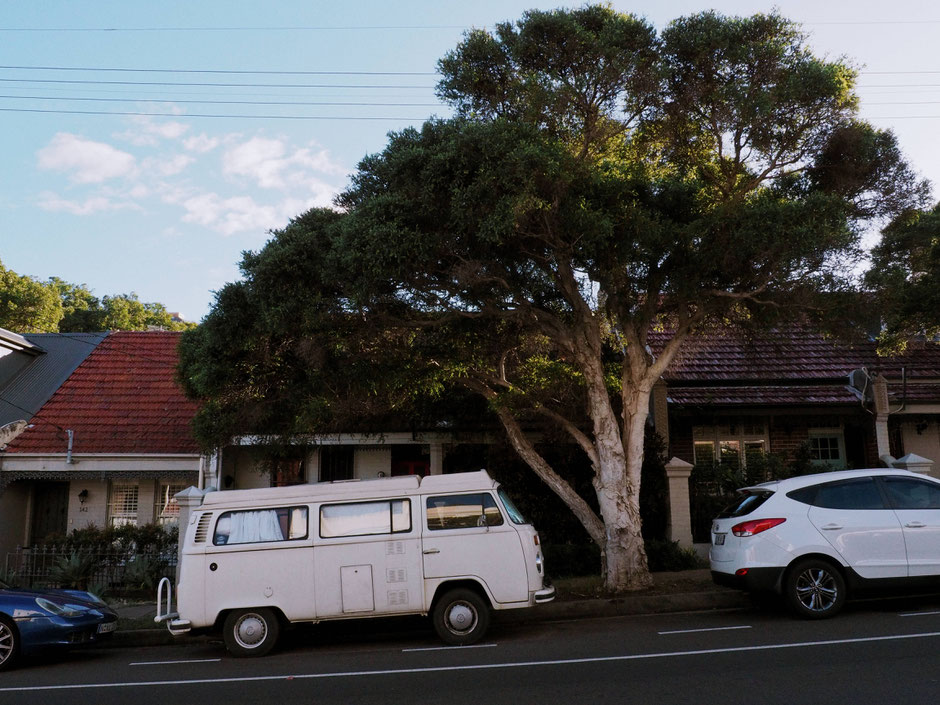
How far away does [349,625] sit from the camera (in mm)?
10531

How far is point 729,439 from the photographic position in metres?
17.5

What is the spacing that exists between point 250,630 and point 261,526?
47.7 inches

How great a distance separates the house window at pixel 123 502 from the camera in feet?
56.2

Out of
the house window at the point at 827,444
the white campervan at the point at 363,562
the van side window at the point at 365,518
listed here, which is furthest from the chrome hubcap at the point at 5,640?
the house window at the point at 827,444

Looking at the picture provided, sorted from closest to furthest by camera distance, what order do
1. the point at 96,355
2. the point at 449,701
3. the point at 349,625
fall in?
the point at 449,701 → the point at 349,625 → the point at 96,355

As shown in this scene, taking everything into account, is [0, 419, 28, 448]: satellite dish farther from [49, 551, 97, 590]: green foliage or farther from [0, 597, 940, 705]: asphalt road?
[0, 597, 940, 705]: asphalt road

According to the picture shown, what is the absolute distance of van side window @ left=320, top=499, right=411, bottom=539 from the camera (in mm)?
9195

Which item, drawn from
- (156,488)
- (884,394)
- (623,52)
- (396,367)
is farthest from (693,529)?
(156,488)

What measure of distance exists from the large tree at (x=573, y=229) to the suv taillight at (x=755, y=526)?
7.05 ft

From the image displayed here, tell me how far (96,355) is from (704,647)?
1677 centimetres

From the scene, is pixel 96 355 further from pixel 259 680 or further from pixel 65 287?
pixel 65 287

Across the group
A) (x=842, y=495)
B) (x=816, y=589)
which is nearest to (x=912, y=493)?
(x=842, y=495)

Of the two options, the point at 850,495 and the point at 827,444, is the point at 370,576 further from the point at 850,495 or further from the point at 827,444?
the point at 827,444

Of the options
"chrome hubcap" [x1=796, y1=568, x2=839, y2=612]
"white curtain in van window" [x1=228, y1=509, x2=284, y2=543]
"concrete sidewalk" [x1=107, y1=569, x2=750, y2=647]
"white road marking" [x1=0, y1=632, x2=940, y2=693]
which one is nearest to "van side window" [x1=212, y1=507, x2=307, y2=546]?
"white curtain in van window" [x1=228, y1=509, x2=284, y2=543]
